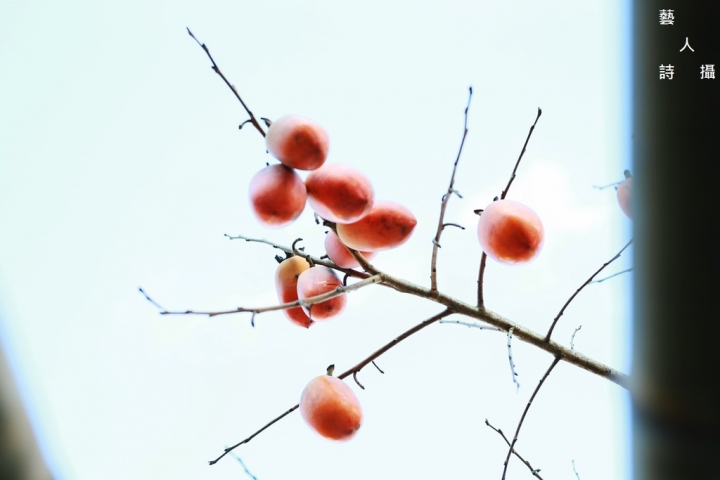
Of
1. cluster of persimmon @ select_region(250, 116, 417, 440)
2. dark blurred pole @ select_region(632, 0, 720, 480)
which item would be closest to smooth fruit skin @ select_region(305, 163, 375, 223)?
cluster of persimmon @ select_region(250, 116, 417, 440)

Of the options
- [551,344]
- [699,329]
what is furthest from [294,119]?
[699,329]

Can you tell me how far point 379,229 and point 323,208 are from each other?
121mm

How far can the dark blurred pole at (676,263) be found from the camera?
0.37 metres

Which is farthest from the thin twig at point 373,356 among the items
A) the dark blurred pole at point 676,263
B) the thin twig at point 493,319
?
the dark blurred pole at point 676,263

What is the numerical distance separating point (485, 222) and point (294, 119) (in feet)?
1.37

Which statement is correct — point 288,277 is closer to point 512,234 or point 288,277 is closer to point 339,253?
point 339,253

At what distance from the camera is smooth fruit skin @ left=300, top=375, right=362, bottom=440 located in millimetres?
1080

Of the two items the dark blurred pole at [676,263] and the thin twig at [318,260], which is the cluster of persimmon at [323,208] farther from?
the dark blurred pole at [676,263]

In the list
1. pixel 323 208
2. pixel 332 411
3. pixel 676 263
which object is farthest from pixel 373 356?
pixel 676 263

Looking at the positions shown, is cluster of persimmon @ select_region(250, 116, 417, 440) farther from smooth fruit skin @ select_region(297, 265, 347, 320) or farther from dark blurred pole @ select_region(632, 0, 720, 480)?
dark blurred pole @ select_region(632, 0, 720, 480)

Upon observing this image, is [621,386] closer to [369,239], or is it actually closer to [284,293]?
[369,239]

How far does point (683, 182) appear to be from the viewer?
14.9 inches

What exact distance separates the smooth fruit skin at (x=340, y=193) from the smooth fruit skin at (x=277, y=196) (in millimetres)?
33

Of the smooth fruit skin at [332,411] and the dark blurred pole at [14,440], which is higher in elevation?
the smooth fruit skin at [332,411]
